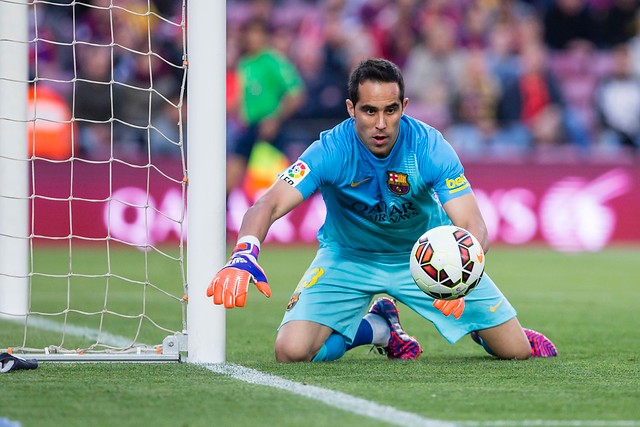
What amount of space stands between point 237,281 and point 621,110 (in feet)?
41.6

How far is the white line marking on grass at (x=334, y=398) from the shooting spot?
3.75 m

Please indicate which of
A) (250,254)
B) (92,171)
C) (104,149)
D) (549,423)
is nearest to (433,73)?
(104,149)

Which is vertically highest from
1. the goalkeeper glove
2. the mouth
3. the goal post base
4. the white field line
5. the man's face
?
the man's face

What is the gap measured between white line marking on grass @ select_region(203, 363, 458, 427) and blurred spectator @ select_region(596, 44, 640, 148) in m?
12.0

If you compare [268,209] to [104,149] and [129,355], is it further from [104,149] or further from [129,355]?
[104,149]

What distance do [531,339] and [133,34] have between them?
991 centimetres

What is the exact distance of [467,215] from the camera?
17.6ft

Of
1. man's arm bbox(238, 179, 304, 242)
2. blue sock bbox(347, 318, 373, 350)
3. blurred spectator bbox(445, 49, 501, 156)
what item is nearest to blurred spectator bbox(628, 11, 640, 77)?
blurred spectator bbox(445, 49, 501, 156)

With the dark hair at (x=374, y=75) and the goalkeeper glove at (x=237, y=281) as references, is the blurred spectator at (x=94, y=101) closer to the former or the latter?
the dark hair at (x=374, y=75)

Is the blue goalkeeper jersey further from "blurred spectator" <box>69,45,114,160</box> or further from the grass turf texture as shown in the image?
"blurred spectator" <box>69,45,114,160</box>

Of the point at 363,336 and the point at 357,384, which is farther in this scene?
the point at 363,336

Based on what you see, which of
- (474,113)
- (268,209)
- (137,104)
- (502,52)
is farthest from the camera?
(502,52)

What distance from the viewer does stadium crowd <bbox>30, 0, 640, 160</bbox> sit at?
15133mm

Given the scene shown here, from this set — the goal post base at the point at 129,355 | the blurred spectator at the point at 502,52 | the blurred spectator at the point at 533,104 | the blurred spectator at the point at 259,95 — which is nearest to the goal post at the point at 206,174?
the goal post base at the point at 129,355
